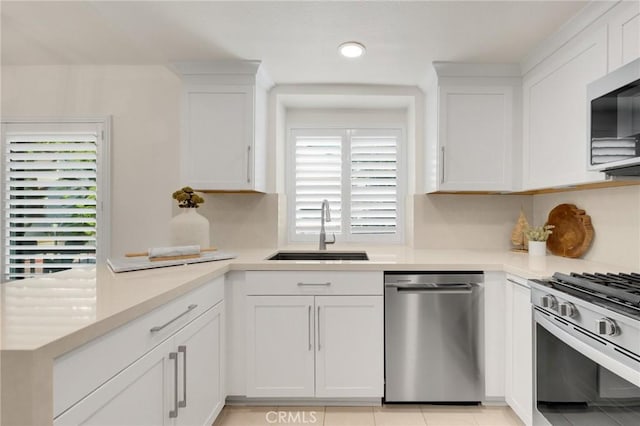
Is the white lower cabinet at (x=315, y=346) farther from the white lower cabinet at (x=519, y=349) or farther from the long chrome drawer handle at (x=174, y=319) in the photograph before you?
the white lower cabinet at (x=519, y=349)

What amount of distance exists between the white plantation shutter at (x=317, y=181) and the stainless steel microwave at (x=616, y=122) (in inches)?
72.1

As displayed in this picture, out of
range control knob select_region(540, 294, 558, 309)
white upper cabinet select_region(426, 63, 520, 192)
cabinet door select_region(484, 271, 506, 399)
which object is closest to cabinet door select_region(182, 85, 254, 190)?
white upper cabinet select_region(426, 63, 520, 192)

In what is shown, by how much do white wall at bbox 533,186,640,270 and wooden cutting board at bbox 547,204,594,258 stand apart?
0.10ft

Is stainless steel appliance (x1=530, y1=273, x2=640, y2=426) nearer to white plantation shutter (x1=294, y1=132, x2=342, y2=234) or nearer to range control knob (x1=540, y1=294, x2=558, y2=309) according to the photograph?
range control knob (x1=540, y1=294, x2=558, y2=309)

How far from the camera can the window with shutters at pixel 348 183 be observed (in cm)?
299

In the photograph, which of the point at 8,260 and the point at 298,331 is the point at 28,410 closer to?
the point at 298,331

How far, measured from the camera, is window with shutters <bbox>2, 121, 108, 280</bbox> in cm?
257

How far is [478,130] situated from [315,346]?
175cm

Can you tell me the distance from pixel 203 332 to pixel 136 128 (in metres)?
1.78

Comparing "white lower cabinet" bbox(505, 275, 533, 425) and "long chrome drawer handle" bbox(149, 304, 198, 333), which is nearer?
"long chrome drawer handle" bbox(149, 304, 198, 333)

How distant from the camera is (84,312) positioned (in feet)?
3.22

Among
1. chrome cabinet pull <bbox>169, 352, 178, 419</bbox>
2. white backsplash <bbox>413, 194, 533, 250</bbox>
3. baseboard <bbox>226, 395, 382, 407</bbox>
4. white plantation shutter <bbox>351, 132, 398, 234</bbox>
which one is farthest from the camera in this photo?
white plantation shutter <bbox>351, 132, 398, 234</bbox>

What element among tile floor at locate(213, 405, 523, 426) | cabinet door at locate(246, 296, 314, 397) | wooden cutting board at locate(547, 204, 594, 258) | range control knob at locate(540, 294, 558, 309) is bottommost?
tile floor at locate(213, 405, 523, 426)

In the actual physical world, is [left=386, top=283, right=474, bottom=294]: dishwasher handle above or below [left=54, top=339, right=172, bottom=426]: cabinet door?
above
